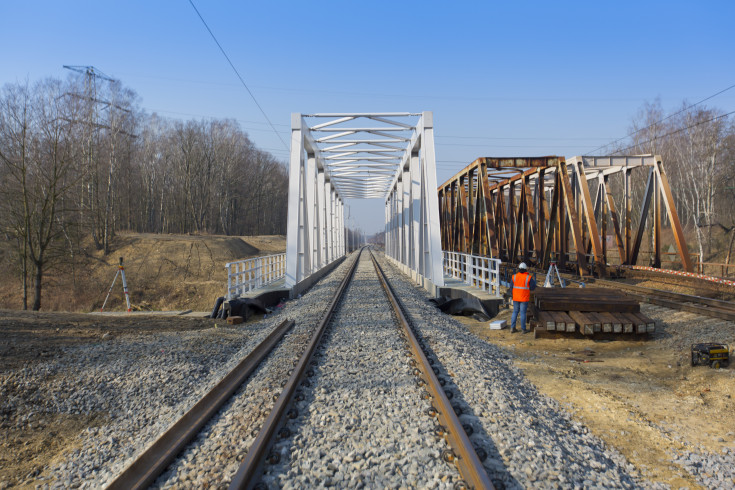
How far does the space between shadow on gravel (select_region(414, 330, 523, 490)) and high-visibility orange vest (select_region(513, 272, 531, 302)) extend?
14.5ft

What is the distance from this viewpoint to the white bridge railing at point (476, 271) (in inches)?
504

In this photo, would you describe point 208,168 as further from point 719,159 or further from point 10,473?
point 10,473

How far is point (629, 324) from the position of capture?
8.82m

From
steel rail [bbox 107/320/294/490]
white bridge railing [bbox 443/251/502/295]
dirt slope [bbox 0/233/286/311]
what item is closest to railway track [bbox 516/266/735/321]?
Result: white bridge railing [bbox 443/251/502/295]

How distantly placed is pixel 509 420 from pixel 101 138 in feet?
118

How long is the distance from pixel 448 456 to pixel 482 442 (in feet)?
1.59

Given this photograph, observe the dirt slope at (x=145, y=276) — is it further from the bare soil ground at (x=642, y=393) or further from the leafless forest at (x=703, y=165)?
the leafless forest at (x=703, y=165)

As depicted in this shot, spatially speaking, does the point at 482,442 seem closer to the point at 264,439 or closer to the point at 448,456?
the point at 448,456

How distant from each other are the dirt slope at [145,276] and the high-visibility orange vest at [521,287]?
696 inches

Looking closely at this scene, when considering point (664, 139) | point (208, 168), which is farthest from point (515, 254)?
point (208, 168)

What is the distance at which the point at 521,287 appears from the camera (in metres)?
9.78

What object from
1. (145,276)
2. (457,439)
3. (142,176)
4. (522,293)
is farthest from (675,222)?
(142,176)

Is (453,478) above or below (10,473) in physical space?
above

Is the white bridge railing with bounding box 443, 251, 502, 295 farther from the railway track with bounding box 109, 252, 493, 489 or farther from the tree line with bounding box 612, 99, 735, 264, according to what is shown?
the tree line with bounding box 612, 99, 735, 264
